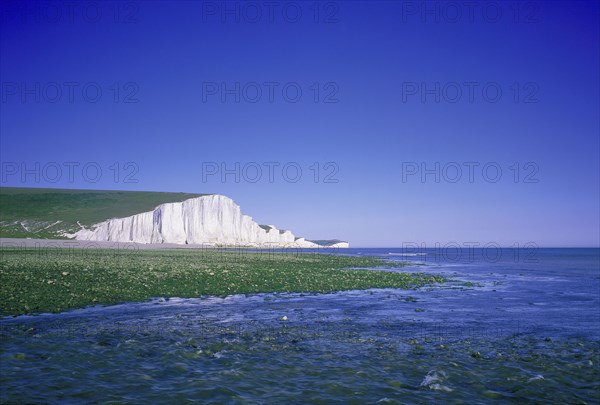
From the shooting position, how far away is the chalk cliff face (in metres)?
118

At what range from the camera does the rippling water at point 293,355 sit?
9086mm

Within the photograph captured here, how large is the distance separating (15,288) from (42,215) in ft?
434

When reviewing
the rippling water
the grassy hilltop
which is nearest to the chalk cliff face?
the grassy hilltop

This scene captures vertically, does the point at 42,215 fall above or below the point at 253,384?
above

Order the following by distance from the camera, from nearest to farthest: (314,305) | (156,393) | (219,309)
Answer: (156,393) < (219,309) < (314,305)

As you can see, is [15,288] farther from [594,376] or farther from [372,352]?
[594,376]

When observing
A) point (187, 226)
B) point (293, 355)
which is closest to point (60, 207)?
point (187, 226)

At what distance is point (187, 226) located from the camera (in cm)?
13300

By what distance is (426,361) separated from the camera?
1187 cm

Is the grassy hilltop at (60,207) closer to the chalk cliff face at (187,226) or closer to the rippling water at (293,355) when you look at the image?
the chalk cliff face at (187,226)

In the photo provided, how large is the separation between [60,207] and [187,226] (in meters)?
51.1

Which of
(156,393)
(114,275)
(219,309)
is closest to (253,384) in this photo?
(156,393)

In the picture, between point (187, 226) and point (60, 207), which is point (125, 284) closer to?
point (187, 226)

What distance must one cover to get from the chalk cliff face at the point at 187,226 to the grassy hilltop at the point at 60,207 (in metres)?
8.35
